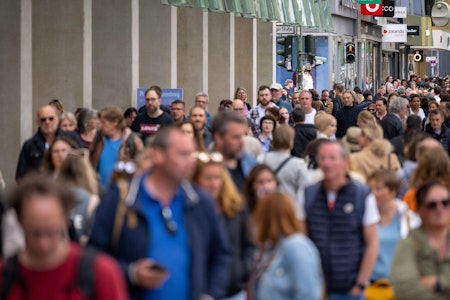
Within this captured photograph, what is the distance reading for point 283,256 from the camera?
26.3 feet

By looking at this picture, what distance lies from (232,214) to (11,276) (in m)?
2.73

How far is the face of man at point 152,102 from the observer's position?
18.8 meters

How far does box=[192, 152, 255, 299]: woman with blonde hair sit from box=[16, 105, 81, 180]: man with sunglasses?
20.1ft

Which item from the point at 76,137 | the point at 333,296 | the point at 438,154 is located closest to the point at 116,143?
the point at 76,137

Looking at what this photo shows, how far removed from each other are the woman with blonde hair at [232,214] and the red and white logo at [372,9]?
176 feet

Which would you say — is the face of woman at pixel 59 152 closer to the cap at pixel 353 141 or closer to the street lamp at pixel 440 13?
the cap at pixel 353 141

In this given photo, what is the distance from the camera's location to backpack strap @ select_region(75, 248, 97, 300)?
5.65 m

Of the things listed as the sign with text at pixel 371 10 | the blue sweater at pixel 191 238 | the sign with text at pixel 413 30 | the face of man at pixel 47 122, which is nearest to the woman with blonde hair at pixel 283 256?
the blue sweater at pixel 191 238

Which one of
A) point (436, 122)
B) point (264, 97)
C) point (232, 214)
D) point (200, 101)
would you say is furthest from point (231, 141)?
point (264, 97)

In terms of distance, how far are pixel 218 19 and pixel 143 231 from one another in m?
31.8

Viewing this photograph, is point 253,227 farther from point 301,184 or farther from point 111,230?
point 301,184

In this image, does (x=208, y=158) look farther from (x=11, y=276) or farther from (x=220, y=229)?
(x=11, y=276)

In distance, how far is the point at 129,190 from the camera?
22.9ft

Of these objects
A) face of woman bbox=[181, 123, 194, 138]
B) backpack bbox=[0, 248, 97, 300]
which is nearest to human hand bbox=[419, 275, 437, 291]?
backpack bbox=[0, 248, 97, 300]
